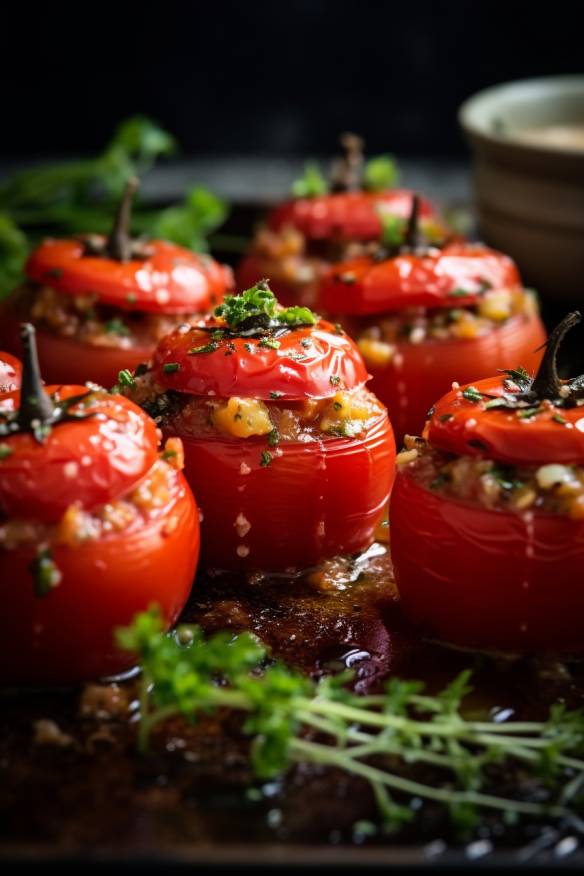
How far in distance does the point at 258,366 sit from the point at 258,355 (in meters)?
0.04

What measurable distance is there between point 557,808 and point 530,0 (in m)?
7.35

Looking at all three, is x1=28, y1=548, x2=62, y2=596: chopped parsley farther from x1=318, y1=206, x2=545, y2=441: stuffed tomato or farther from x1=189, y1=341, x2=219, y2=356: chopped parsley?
x1=318, y1=206, x2=545, y2=441: stuffed tomato

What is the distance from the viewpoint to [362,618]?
3.51 m

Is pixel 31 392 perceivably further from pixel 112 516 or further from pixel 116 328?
pixel 116 328

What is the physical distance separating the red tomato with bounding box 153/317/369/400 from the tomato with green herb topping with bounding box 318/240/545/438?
74cm

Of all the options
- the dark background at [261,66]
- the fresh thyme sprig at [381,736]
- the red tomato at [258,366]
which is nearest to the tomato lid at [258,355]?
the red tomato at [258,366]

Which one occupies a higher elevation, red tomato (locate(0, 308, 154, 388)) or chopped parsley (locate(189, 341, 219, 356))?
chopped parsley (locate(189, 341, 219, 356))

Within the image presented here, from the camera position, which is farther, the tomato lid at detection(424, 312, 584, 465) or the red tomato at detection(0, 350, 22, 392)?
the red tomato at detection(0, 350, 22, 392)

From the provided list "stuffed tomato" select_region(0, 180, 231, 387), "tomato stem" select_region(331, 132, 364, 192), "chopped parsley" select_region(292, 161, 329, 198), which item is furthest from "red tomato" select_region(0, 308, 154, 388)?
"tomato stem" select_region(331, 132, 364, 192)

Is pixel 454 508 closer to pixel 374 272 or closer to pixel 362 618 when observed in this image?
pixel 362 618

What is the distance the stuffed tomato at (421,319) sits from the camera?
4434mm

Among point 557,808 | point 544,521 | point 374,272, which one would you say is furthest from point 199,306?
point 557,808

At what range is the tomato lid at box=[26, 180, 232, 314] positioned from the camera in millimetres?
4332

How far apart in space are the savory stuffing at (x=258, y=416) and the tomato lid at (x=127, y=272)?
66 centimetres
